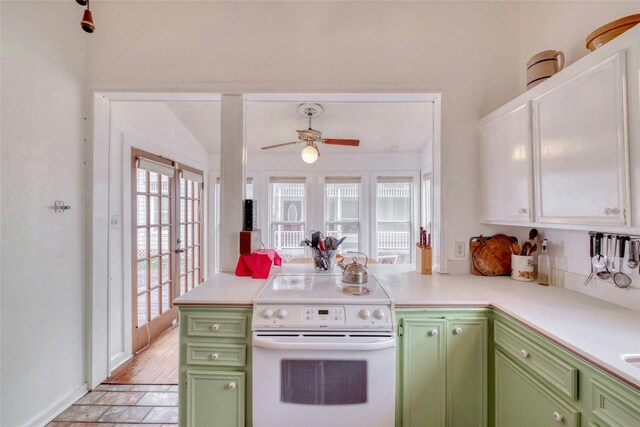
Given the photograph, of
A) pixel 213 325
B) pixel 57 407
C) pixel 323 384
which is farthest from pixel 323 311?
pixel 57 407

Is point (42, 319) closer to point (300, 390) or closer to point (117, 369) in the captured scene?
point (117, 369)

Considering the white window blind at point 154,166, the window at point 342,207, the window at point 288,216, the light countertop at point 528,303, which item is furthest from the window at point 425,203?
the white window blind at point 154,166

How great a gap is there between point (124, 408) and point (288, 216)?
3.15 meters

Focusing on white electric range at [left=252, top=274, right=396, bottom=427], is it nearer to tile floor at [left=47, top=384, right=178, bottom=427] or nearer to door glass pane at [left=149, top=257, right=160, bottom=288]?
tile floor at [left=47, top=384, right=178, bottom=427]

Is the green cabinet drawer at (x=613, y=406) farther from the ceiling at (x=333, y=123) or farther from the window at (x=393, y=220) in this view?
the window at (x=393, y=220)

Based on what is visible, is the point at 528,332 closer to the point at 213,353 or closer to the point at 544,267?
the point at 544,267

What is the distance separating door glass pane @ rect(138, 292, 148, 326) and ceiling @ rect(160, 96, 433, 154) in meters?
2.11

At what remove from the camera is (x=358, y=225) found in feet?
14.9

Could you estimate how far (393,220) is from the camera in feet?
15.0

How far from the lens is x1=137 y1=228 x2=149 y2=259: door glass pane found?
8.64 ft

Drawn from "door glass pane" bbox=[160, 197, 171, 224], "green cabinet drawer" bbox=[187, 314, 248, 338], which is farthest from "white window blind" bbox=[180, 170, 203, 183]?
"green cabinet drawer" bbox=[187, 314, 248, 338]

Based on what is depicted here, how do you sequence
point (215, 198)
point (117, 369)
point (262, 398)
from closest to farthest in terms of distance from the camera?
1. point (262, 398)
2. point (117, 369)
3. point (215, 198)

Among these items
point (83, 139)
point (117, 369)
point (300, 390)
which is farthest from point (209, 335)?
point (83, 139)

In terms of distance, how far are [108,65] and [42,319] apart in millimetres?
1833
